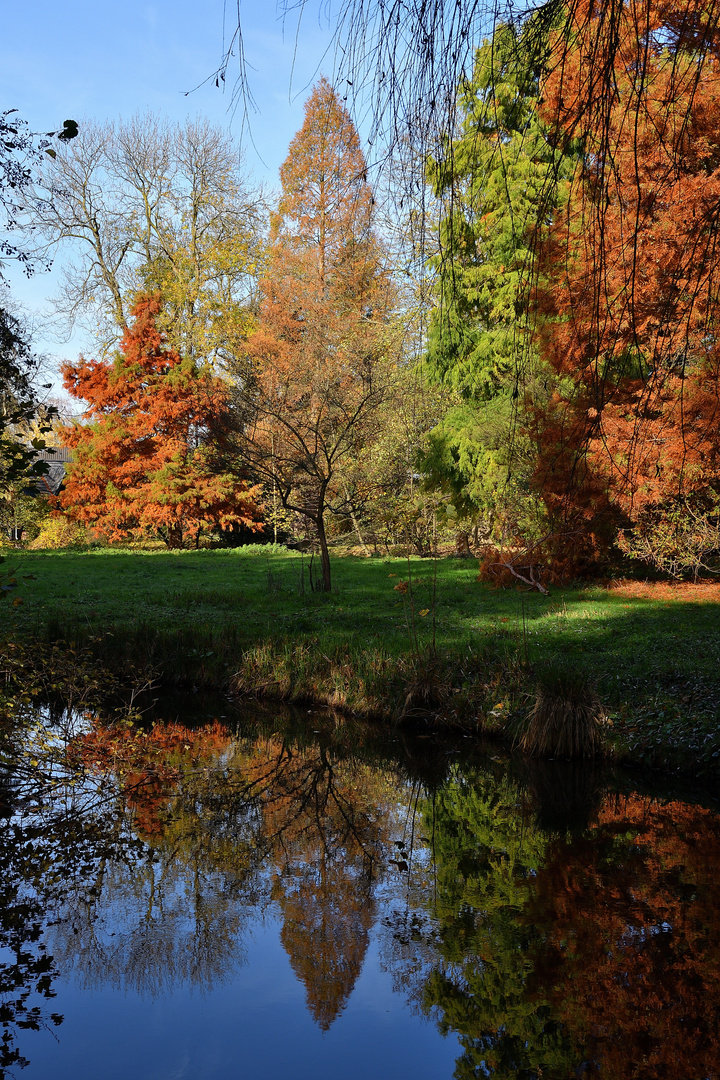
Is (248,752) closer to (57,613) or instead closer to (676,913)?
(676,913)

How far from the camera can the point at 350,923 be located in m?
4.11

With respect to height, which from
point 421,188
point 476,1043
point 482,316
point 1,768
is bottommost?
point 476,1043

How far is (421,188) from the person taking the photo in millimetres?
2027

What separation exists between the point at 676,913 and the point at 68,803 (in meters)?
3.91

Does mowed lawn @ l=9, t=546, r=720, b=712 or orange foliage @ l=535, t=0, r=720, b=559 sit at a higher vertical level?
orange foliage @ l=535, t=0, r=720, b=559

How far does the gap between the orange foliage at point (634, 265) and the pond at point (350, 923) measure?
7.16 feet

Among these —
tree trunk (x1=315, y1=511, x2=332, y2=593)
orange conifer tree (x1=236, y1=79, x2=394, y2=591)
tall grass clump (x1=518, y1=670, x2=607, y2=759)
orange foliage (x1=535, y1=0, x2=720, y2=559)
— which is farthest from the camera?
orange conifer tree (x1=236, y1=79, x2=394, y2=591)

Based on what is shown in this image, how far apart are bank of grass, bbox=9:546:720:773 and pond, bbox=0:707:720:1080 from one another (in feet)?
2.74

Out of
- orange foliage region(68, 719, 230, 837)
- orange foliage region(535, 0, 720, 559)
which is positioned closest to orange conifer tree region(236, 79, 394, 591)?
orange foliage region(535, 0, 720, 559)

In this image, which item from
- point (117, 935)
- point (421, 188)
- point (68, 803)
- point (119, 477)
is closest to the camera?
point (421, 188)

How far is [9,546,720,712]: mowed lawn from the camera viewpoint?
25.5 ft

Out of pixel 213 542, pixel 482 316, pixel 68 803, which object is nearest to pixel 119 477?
pixel 213 542

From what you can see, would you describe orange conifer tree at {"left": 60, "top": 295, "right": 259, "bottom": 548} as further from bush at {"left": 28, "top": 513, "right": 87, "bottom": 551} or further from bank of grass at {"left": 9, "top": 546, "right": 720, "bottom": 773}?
bank of grass at {"left": 9, "top": 546, "right": 720, "bottom": 773}

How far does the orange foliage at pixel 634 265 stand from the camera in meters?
2.06
